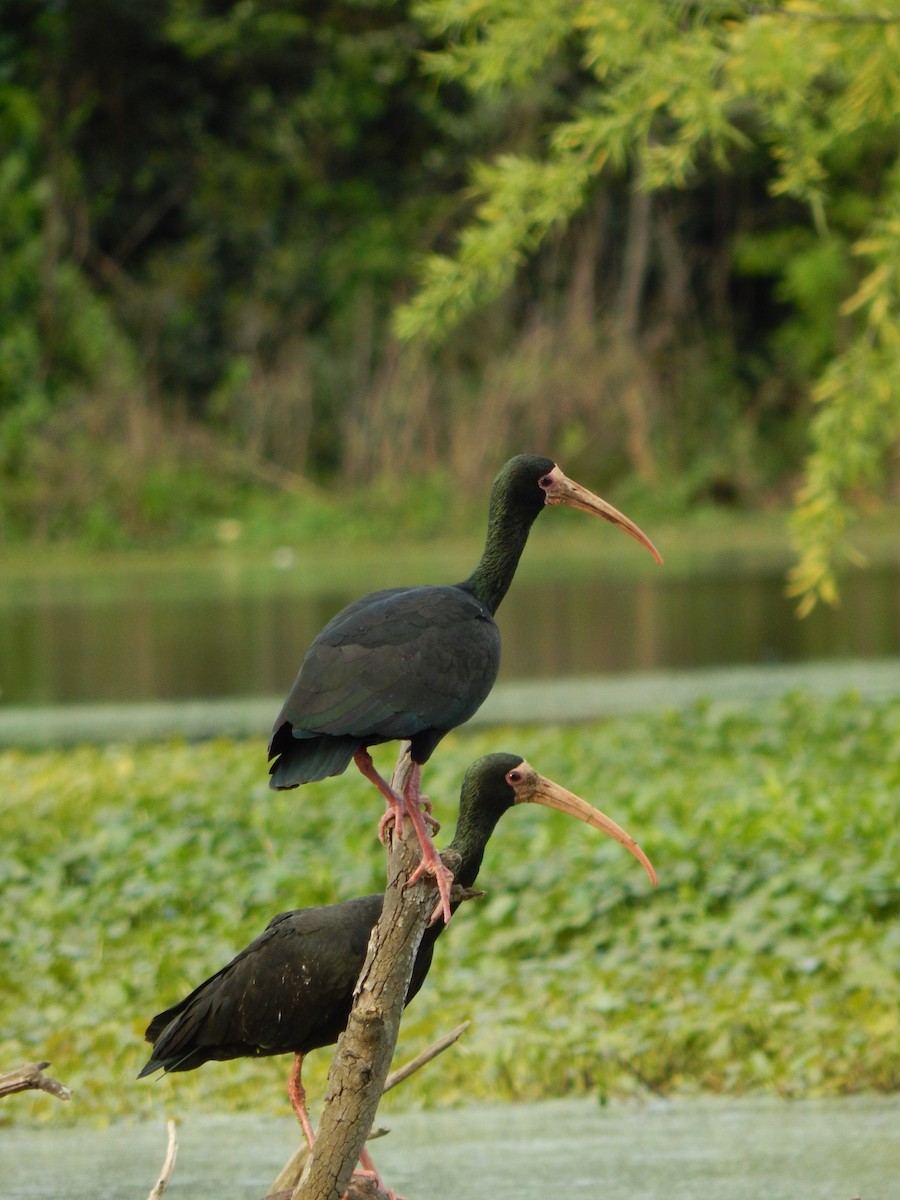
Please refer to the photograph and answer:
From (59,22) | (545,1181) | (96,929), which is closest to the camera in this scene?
(545,1181)

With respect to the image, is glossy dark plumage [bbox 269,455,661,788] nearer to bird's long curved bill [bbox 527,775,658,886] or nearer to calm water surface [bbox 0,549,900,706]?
bird's long curved bill [bbox 527,775,658,886]

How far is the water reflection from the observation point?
19.7 metres

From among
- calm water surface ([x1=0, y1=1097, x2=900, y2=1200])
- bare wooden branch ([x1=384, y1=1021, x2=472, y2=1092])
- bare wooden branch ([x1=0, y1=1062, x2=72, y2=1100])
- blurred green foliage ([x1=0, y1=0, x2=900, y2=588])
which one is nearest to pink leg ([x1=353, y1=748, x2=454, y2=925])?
bare wooden branch ([x1=384, y1=1021, x2=472, y2=1092])

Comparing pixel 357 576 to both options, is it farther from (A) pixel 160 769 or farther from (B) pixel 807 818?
(B) pixel 807 818

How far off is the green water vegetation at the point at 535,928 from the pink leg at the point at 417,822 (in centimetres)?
314

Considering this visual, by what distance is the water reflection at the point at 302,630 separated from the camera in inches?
774

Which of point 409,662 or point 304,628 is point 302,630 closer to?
point 304,628

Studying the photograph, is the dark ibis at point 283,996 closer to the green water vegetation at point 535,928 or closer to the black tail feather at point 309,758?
the black tail feather at point 309,758

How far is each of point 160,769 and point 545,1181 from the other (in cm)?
667

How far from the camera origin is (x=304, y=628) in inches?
861

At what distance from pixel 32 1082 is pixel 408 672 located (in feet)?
3.28

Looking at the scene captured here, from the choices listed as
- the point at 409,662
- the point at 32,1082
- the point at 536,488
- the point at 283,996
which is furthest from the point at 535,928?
the point at 32,1082

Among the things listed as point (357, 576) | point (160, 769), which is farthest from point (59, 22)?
point (160, 769)

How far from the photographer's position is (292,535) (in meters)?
34.1
